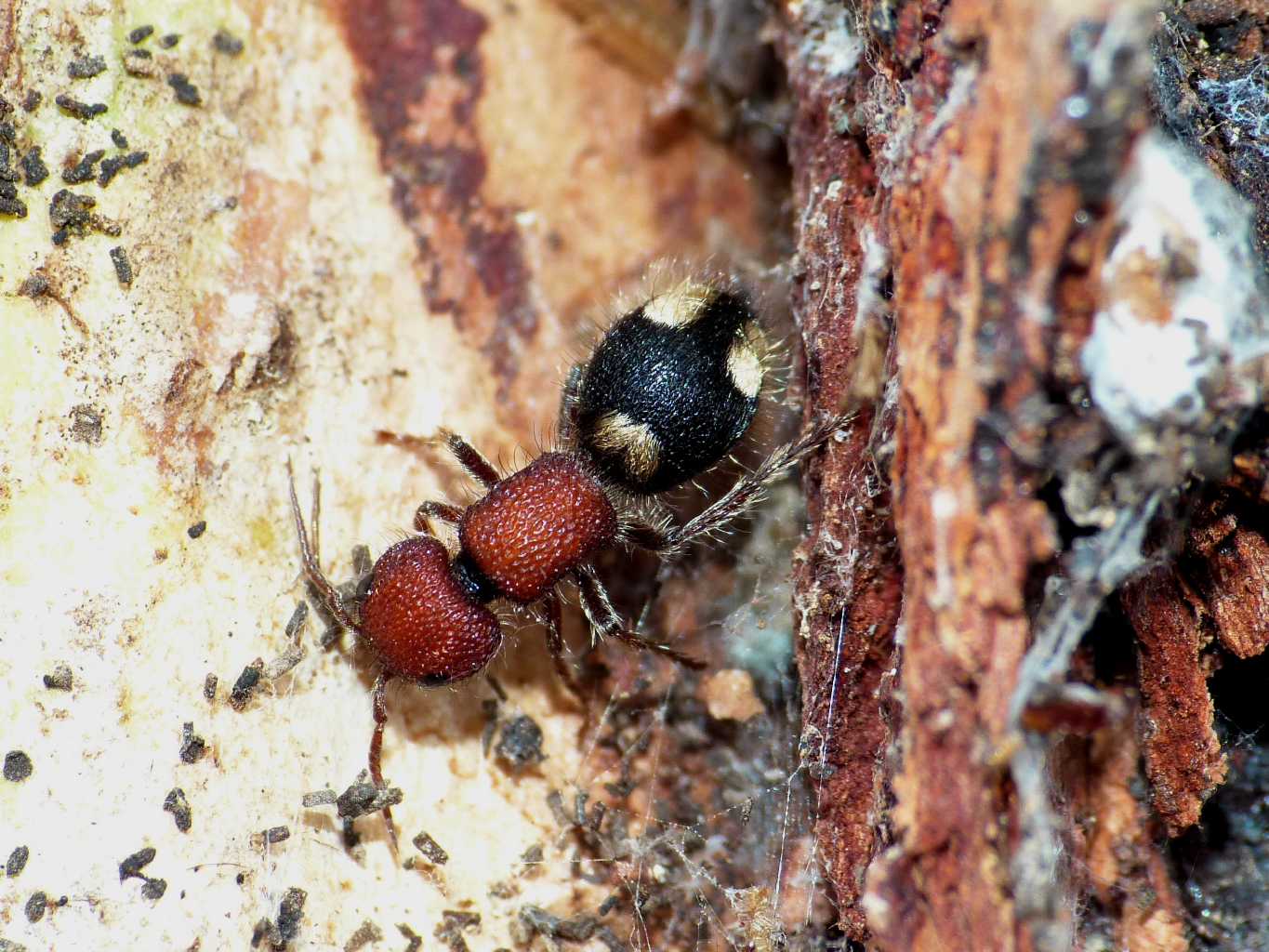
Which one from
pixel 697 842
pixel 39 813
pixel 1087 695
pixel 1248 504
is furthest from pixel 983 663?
pixel 39 813

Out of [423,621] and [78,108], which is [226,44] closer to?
[78,108]

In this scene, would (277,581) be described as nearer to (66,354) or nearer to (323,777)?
(323,777)

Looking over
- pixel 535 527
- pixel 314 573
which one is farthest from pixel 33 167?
pixel 535 527

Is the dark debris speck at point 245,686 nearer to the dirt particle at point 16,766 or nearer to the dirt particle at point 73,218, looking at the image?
the dirt particle at point 16,766

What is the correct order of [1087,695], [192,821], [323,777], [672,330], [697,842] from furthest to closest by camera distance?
[672,330] < [697,842] < [323,777] < [192,821] < [1087,695]

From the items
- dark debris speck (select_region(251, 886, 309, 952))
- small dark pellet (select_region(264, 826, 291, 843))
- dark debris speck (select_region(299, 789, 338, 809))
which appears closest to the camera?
dark debris speck (select_region(251, 886, 309, 952))

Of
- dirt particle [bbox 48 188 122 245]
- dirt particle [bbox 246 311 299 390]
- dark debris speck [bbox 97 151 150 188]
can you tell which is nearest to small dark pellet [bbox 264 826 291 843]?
dirt particle [bbox 246 311 299 390]

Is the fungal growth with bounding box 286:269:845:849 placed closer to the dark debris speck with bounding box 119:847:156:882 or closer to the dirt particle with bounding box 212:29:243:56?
the dark debris speck with bounding box 119:847:156:882
